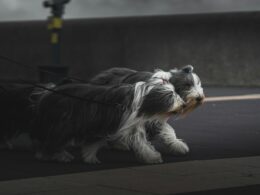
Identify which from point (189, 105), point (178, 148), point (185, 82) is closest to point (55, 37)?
point (178, 148)

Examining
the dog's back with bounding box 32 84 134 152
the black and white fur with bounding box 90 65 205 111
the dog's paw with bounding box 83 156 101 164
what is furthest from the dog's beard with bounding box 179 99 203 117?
the dog's paw with bounding box 83 156 101 164

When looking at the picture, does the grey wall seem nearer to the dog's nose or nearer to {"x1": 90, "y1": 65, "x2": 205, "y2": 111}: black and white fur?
{"x1": 90, "y1": 65, "x2": 205, "y2": 111}: black and white fur

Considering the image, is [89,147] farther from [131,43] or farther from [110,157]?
[131,43]

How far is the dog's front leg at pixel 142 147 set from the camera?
987 cm

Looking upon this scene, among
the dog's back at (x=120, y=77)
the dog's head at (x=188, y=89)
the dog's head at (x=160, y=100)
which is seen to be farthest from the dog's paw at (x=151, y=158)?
the dog's back at (x=120, y=77)

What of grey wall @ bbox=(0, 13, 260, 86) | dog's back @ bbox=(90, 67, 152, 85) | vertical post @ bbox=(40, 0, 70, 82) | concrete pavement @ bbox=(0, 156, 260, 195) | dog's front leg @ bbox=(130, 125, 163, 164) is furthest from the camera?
grey wall @ bbox=(0, 13, 260, 86)

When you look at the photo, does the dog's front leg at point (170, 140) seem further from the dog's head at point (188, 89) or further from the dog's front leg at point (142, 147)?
the dog's head at point (188, 89)

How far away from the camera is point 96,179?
9.02m

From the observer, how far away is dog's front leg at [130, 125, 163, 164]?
32.4 feet

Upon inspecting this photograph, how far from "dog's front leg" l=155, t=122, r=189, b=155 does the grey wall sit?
12.2 meters

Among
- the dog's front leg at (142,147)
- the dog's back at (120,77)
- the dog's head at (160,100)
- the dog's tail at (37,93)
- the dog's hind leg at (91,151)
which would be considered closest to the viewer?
the dog's head at (160,100)

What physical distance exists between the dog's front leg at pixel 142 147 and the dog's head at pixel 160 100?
0.20 metres

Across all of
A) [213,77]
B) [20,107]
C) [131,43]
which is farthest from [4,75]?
[20,107]

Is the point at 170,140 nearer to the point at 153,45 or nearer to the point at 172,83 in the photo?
the point at 172,83
